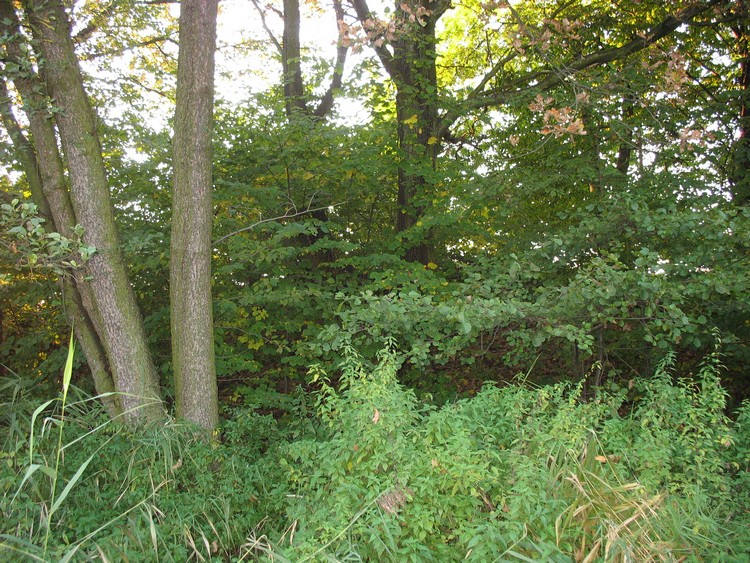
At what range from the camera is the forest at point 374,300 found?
3096mm

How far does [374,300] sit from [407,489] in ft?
5.34

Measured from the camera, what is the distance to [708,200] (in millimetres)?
5656

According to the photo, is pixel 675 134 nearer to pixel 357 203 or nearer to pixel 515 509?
pixel 357 203

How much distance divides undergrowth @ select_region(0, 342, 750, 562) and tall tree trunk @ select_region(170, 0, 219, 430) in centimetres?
44

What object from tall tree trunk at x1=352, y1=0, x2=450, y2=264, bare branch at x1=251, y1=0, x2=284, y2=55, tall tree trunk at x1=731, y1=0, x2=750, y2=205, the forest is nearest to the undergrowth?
the forest

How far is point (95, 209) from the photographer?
4.69 metres

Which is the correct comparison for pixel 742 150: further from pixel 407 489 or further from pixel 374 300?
pixel 407 489

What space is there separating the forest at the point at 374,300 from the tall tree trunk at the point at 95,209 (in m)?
0.02

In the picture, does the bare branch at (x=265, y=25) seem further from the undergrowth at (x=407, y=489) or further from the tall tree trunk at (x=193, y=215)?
the undergrowth at (x=407, y=489)

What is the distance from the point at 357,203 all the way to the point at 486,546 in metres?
5.01

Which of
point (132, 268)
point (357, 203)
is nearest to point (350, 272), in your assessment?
point (357, 203)

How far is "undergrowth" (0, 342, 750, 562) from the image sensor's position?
276cm

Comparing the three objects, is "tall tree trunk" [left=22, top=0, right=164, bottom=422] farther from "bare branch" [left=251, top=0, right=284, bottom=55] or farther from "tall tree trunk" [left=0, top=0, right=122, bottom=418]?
"bare branch" [left=251, top=0, right=284, bottom=55]

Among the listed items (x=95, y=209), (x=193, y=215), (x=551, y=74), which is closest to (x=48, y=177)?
(x=95, y=209)
